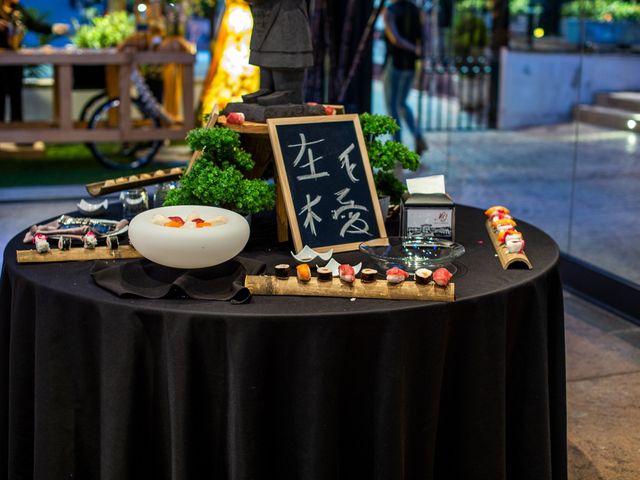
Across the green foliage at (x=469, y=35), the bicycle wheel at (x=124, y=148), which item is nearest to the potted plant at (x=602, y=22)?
the green foliage at (x=469, y=35)

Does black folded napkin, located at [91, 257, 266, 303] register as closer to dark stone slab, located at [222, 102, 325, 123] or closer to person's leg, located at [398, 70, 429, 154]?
dark stone slab, located at [222, 102, 325, 123]

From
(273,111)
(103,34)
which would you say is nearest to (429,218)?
(273,111)

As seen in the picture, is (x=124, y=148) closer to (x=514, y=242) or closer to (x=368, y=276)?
(x=514, y=242)

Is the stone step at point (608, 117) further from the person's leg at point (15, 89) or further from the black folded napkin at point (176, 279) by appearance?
the person's leg at point (15, 89)

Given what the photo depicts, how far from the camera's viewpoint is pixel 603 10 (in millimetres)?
4355

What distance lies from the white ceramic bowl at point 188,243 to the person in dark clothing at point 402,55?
4698mm

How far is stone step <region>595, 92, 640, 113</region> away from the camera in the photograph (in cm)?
421

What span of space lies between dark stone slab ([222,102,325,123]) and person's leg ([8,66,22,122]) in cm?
541

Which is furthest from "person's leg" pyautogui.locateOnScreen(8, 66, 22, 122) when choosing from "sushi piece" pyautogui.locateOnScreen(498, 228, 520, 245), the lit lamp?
"sushi piece" pyautogui.locateOnScreen(498, 228, 520, 245)

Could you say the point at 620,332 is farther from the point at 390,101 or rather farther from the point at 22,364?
the point at 390,101

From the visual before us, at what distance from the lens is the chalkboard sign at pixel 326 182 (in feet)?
7.79

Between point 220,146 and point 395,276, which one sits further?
point 220,146

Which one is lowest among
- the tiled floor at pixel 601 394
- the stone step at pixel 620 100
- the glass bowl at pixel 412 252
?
the tiled floor at pixel 601 394

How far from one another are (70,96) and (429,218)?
16.5 feet
